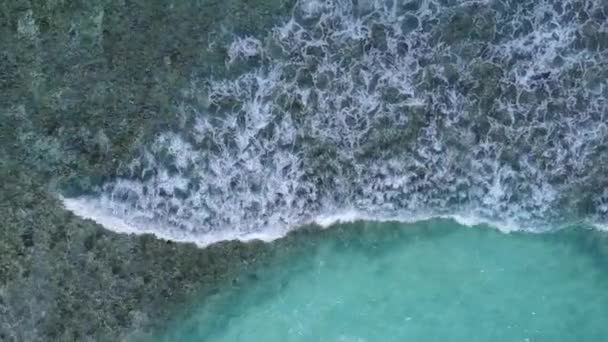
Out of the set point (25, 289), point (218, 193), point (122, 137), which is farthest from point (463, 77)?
point (25, 289)

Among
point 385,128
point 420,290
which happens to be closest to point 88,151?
point 385,128

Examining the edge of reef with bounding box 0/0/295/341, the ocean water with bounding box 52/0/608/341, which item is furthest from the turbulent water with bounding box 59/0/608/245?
the edge of reef with bounding box 0/0/295/341

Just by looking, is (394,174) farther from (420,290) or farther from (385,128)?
(420,290)

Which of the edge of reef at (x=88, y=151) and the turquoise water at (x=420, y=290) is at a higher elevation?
the edge of reef at (x=88, y=151)

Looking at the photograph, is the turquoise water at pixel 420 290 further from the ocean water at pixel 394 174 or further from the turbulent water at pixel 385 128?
the turbulent water at pixel 385 128

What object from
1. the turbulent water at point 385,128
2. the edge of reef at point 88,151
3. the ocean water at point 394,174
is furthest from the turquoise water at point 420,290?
the edge of reef at point 88,151

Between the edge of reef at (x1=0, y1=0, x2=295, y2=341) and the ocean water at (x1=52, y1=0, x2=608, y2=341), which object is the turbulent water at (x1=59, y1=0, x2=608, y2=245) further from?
the edge of reef at (x1=0, y1=0, x2=295, y2=341)
